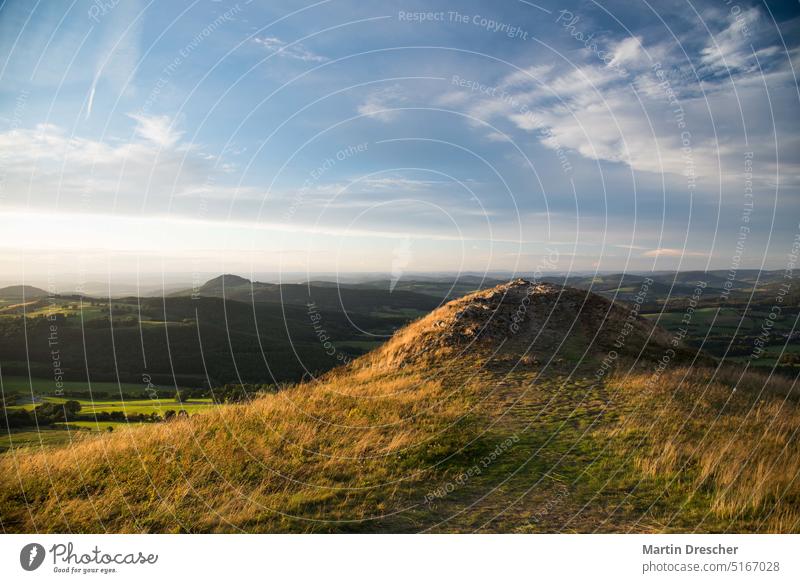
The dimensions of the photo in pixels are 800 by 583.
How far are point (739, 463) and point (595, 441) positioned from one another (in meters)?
3.22

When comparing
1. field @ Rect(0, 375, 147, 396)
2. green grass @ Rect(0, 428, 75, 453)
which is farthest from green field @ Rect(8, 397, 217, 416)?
green grass @ Rect(0, 428, 75, 453)

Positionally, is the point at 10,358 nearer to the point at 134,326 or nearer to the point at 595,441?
the point at 134,326

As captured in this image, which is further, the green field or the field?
the green field

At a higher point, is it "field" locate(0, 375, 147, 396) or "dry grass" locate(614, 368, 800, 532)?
"field" locate(0, 375, 147, 396)

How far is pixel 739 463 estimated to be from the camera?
34.1 feet

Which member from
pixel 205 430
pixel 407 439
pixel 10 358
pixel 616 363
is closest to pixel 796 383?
pixel 616 363

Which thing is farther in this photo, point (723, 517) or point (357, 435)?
point (357, 435)
